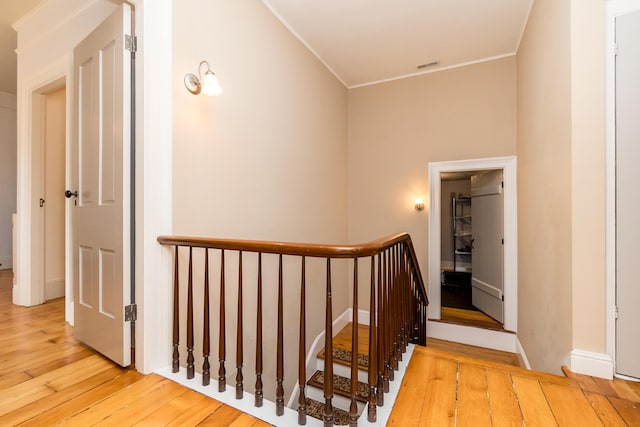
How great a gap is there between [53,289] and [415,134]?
465 centimetres

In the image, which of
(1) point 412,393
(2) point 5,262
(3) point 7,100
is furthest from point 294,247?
(3) point 7,100

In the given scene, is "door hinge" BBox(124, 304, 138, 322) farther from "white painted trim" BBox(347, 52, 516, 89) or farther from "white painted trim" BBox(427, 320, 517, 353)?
"white painted trim" BBox(347, 52, 516, 89)

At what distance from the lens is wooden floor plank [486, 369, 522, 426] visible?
1.40 m

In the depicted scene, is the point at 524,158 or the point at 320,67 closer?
the point at 524,158

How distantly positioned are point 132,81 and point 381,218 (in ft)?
10.8

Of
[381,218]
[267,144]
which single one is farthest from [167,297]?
[381,218]

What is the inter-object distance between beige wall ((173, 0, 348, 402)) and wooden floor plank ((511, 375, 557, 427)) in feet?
6.14

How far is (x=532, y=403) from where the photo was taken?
1.53 m

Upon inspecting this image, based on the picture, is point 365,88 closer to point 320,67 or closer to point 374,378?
point 320,67

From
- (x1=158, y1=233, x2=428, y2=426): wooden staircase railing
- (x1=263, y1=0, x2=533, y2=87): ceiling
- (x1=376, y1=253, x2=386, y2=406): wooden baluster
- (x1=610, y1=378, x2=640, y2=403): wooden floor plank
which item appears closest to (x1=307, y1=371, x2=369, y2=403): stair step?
(x1=158, y1=233, x2=428, y2=426): wooden staircase railing

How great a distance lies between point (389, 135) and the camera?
13.8ft

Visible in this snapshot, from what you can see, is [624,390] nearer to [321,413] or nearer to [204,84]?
[321,413]

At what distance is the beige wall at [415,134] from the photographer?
11.9 feet

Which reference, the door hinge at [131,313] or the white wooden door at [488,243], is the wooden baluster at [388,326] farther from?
the white wooden door at [488,243]
